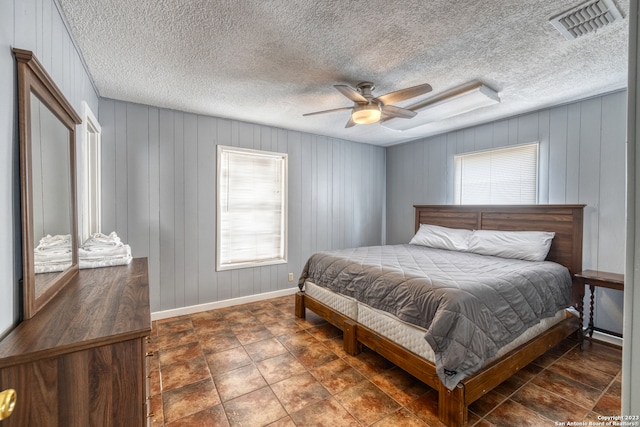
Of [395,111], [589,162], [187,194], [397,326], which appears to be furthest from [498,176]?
[187,194]

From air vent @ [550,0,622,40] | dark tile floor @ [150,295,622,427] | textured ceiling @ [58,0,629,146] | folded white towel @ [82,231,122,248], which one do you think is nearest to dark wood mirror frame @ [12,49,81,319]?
textured ceiling @ [58,0,629,146]

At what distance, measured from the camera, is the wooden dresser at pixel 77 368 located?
847 mm

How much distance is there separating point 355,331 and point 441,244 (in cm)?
194

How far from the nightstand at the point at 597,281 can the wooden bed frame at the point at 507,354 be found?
0.11 metres

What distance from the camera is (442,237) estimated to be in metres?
3.85

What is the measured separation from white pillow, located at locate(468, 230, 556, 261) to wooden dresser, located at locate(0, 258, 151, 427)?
A: 11.3 feet

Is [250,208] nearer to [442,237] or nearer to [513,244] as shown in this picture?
[442,237]

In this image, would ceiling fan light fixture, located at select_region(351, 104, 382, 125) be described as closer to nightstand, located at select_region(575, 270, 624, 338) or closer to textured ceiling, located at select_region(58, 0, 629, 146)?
textured ceiling, located at select_region(58, 0, 629, 146)

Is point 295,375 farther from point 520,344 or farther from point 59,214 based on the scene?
point 59,214

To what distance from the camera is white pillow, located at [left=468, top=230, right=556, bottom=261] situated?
2984 millimetres

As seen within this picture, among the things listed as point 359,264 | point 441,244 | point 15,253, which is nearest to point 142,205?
point 15,253

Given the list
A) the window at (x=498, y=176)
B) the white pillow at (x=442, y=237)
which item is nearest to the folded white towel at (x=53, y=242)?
the white pillow at (x=442, y=237)

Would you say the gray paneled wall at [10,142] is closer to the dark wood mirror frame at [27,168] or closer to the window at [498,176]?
the dark wood mirror frame at [27,168]

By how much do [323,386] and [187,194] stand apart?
8.72ft
